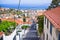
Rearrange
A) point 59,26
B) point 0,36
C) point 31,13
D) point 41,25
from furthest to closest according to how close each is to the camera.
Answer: point 31,13 → point 41,25 → point 0,36 → point 59,26

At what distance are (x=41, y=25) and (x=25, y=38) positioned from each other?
7.48 feet

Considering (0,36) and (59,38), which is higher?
(59,38)

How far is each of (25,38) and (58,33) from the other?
40.4 ft

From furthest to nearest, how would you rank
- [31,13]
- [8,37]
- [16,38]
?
1. [31,13]
2. [16,38]
3. [8,37]

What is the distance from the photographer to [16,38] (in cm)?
1653

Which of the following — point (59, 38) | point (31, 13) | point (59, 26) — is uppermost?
point (59, 26)

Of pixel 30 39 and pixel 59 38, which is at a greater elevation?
pixel 59 38

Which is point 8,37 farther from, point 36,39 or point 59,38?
point 59,38

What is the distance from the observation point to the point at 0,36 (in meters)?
11.3

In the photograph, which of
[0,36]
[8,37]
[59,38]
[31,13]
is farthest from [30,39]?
[31,13]

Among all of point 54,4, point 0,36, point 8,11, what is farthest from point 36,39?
point 8,11

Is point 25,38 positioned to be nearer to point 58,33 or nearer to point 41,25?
point 41,25

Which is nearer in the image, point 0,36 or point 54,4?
point 0,36

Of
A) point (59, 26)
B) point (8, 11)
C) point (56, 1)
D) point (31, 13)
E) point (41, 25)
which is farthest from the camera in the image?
point (31, 13)
